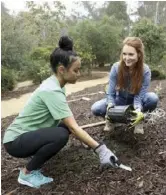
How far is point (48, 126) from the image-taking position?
2240 mm

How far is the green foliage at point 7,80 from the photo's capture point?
9870 millimetres

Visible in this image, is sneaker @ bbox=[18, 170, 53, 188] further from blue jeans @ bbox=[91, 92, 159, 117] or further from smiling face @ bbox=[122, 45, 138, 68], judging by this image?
smiling face @ bbox=[122, 45, 138, 68]

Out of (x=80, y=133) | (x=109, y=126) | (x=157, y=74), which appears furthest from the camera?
(x=157, y=74)

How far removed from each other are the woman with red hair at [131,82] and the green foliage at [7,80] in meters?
7.28

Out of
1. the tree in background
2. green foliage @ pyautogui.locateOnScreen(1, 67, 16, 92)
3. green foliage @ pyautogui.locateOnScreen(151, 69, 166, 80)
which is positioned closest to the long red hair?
green foliage @ pyautogui.locateOnScreen(151, 69, 166, 80)

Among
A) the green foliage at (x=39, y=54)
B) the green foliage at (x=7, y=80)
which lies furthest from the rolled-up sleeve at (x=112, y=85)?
the green foliage at (x=39, y=54)

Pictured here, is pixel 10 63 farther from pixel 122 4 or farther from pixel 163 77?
pixel 122 4

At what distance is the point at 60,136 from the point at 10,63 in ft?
29.2

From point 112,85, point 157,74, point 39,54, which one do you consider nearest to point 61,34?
point 112,85

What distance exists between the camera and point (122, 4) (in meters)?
26.1

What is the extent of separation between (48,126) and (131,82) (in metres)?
0.97

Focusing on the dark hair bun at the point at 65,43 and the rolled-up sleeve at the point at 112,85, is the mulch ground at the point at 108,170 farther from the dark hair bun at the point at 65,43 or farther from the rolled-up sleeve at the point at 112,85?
the dark hair bun at the point at 65,43

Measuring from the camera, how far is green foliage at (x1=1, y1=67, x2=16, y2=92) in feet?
32.4

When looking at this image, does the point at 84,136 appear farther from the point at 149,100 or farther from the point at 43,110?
the point at 149,100
